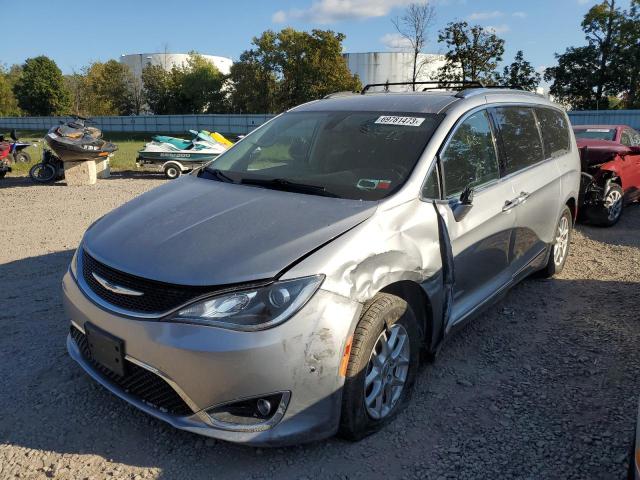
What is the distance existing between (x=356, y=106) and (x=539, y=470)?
99.9 inches

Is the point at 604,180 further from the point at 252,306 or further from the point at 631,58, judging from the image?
the point at 631,58

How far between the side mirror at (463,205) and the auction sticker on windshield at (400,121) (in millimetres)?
535

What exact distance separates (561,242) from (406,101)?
2.65 metres

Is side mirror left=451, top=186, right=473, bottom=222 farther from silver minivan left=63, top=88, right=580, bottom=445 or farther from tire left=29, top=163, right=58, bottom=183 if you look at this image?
tire left=29, top=163, right=58, bottom=183

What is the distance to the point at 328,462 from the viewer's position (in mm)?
2539

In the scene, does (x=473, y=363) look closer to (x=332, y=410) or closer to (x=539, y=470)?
(x=539, y=470)

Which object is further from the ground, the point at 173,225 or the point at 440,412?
the point at 173,225

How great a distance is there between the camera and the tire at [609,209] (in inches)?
292

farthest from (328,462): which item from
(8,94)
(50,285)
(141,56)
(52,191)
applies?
(141,56)

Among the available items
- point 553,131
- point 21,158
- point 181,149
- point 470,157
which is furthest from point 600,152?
point 21,158

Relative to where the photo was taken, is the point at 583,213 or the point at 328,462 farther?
the point at 583,213

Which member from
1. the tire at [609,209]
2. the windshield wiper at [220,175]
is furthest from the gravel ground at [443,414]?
the tire at [609,209]

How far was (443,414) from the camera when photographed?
2971mm

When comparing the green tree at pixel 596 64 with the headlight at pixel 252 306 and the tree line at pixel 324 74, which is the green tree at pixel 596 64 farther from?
the headlight at pixel 252 306
